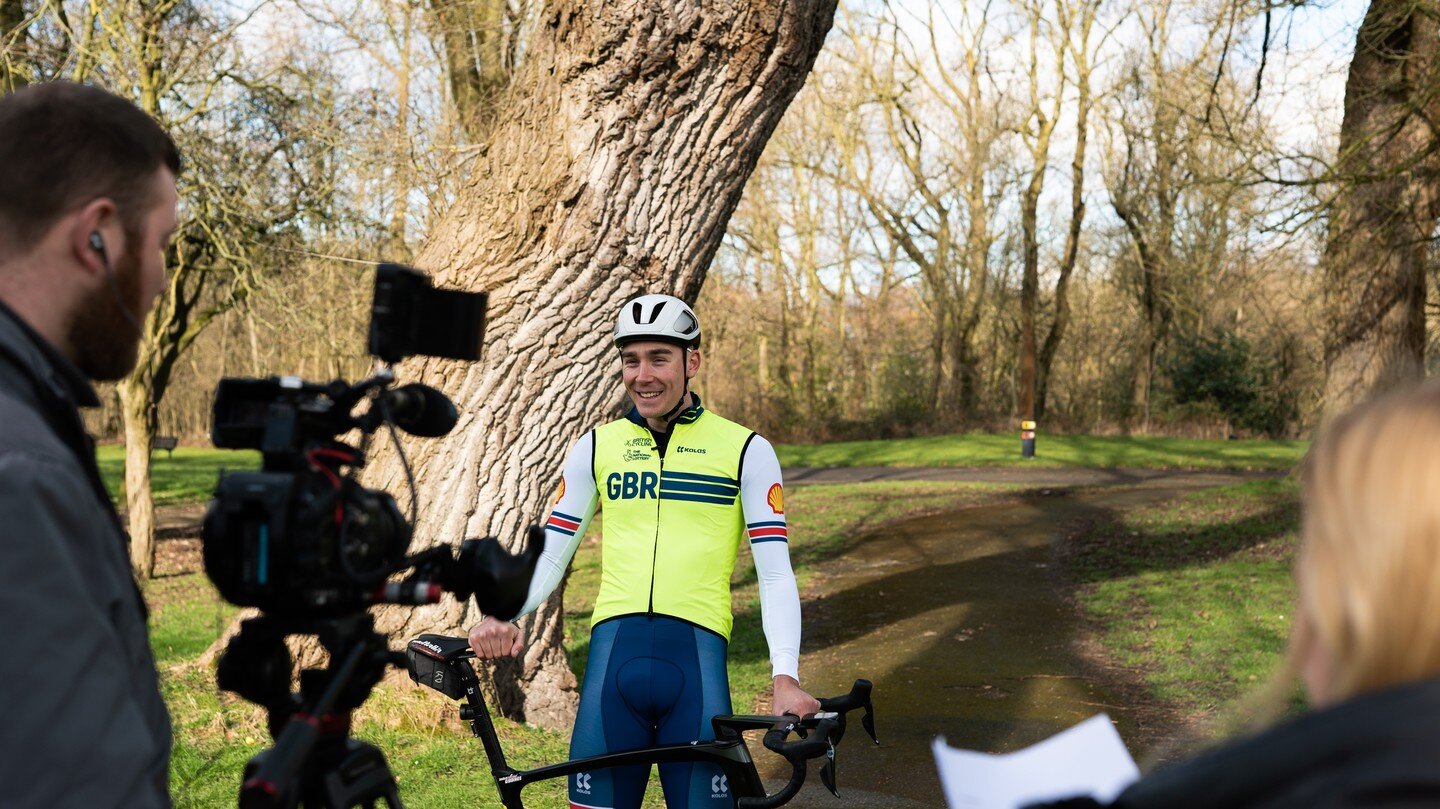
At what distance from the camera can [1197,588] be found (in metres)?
12.5

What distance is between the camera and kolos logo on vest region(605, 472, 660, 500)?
172 inches

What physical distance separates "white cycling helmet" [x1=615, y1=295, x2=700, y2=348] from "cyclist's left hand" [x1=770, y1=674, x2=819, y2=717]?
1342 millimetres

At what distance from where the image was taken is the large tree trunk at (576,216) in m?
6.68

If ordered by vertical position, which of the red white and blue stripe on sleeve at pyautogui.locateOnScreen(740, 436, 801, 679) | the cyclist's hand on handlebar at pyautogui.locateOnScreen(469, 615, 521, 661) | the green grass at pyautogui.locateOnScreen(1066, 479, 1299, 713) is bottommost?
the green grass at pyautogui.locateOnScreen(1066, 479, 1299, 713)

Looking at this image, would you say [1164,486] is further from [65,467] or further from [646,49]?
[65,467]

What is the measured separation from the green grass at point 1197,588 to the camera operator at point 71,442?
6081 millimetres

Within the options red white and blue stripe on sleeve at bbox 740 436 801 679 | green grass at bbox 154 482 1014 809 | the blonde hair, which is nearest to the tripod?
the blonde hair

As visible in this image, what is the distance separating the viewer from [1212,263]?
35562mm

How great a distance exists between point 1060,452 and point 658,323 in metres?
26.2

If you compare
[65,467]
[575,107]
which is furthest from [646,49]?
[65,467]

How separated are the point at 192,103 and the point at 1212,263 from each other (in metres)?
30.2

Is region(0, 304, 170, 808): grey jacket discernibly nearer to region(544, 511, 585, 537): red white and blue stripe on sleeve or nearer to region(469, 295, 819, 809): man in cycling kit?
region(469, 295, 819, 809): man in cycling kit

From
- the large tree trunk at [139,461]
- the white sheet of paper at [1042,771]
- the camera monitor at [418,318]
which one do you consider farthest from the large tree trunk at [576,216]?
the large tree trunk at [139,461]

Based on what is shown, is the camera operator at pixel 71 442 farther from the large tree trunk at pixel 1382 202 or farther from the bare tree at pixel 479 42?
the bare tree at pixel 479 42
